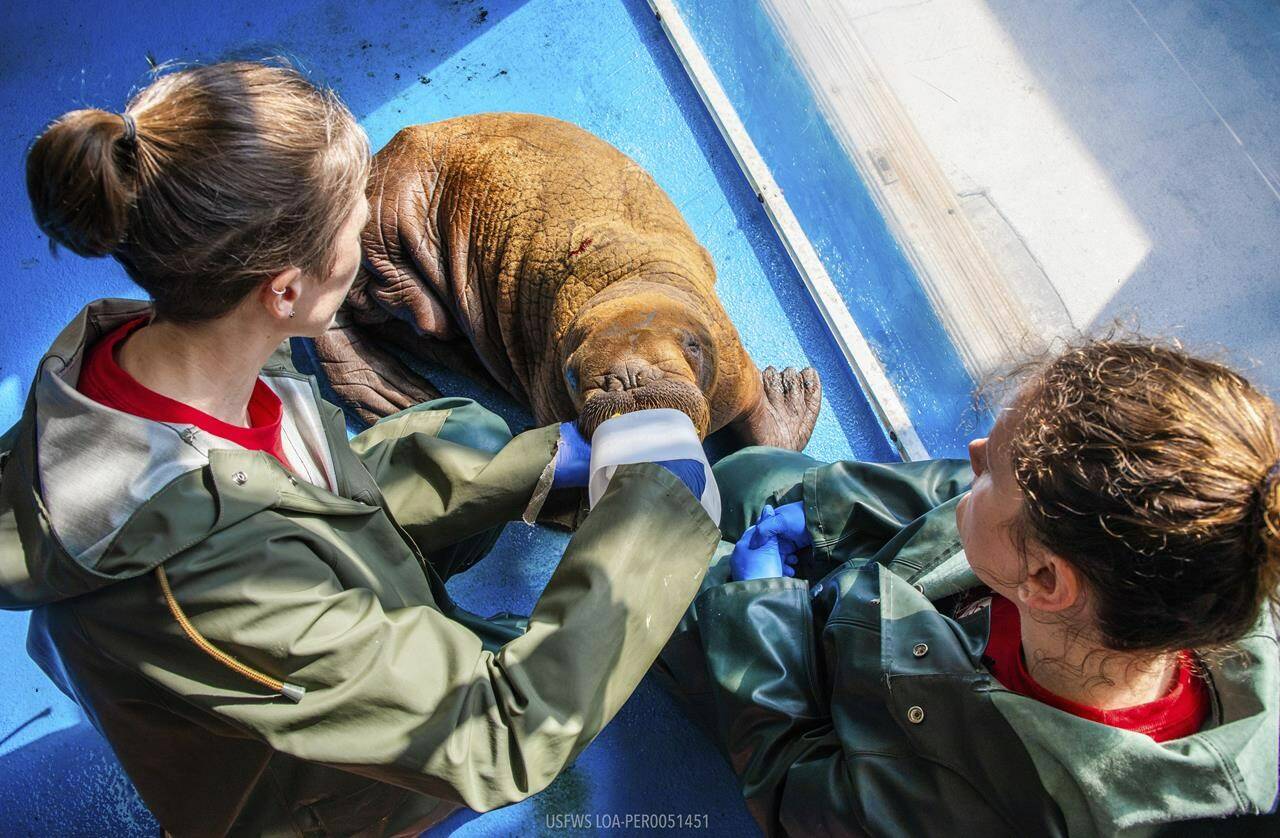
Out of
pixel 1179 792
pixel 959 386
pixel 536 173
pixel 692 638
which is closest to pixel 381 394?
pixel 536 173

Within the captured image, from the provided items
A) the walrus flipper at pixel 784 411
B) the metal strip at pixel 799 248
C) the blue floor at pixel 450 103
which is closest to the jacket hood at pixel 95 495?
the blue floor at pixel 450 103

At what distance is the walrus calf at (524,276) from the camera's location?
3.11m

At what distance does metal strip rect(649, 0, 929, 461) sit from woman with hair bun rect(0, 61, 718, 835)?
1.79 m

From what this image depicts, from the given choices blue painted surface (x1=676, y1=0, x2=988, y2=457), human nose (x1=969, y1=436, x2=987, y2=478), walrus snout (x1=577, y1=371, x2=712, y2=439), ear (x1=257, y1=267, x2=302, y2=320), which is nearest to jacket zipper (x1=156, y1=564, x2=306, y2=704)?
ear (x1=257, y1=267, x2=302, y2=320)

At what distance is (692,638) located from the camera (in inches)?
91.4

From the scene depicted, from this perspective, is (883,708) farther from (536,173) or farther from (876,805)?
(536,173)

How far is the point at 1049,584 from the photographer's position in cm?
153

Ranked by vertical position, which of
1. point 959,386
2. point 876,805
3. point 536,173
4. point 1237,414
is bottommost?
point 959,386

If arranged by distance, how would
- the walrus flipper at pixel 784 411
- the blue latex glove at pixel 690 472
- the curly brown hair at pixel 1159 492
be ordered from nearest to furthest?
1. the curly brown hair at pixel 1159 492
2. the blue latex glove at pixel 690 472
3. the walrus flipper at pixel 784 411

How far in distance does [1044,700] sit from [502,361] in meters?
2.31

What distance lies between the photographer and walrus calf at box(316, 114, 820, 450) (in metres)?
3.11

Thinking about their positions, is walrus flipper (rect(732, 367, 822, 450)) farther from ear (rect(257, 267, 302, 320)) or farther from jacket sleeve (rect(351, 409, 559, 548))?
ear (rect(257, 267, 302, 320))

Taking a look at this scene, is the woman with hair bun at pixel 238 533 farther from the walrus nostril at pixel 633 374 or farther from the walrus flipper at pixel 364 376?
the walrus flipper at pixel 364 376

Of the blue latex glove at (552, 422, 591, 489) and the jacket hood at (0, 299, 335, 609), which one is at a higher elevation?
the jacket hood at (0, 299, 335, 609)
